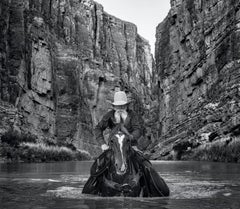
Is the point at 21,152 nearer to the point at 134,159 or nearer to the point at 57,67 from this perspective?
the point at 134,159

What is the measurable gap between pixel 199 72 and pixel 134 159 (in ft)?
208

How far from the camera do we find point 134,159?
8.34m

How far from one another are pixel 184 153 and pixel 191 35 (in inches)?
1057

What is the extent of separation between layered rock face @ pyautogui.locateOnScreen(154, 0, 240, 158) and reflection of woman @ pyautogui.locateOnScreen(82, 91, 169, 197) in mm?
38969

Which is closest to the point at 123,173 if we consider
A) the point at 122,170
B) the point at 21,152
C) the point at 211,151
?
the point at 122,170

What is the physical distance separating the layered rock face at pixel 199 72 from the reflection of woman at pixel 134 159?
3897 cm

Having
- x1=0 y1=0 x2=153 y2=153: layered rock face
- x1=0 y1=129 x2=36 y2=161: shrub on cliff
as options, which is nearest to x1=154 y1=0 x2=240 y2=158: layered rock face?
x1=0 y1=129 x2=36 y2=161: shrub on cliff

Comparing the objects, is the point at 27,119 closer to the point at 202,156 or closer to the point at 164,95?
the point at 164,95

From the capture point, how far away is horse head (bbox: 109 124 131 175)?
7.95 meters

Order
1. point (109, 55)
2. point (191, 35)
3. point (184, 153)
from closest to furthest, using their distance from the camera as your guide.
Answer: point (184, 153) → point (191, 35) → point (109, 55)

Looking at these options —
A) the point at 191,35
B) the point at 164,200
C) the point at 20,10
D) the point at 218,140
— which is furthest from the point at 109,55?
the point at 164,200

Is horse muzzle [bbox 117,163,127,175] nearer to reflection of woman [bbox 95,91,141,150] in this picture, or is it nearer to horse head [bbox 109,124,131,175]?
horse head [bbox 109,124,131,175]

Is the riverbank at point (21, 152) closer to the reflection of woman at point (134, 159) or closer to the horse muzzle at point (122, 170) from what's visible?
the reflection of woman at point (134, 159)

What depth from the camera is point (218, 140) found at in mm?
48875
